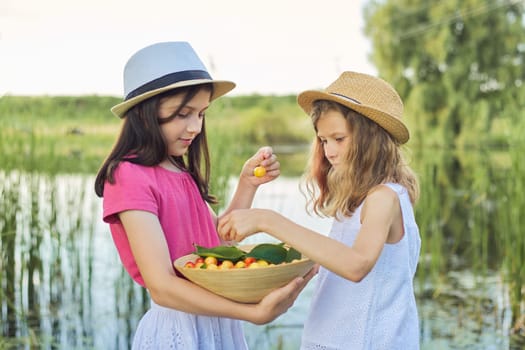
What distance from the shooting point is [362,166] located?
1719mm

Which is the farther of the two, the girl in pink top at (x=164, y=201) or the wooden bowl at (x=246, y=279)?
the girl in pink top at (x=164, y=201)

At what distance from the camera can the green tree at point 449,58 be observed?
46.4 ft

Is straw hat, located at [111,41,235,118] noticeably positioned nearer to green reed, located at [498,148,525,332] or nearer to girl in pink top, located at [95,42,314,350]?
girl in pink top, located at [95,42,314,350]

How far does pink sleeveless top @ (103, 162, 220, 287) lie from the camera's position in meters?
1.46

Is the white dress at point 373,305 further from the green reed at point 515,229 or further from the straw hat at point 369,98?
the green reed at point 515,229

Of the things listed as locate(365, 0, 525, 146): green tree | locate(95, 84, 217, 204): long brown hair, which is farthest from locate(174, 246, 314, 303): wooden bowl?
locate(365, 0, 525, 146): green tree

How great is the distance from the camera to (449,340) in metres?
3.99

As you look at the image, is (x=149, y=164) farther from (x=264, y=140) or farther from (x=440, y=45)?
(x=264, y=140)

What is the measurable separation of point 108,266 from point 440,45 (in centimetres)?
1115

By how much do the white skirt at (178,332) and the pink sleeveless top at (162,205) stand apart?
3.5 inches

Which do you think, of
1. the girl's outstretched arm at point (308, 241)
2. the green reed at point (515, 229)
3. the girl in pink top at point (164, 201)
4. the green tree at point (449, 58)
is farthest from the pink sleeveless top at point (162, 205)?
the green tree at point (449, 58)

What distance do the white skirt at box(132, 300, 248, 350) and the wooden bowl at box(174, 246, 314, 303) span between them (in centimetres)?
17

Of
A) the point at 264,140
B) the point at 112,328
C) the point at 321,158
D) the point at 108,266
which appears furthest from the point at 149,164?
the point at 264,140

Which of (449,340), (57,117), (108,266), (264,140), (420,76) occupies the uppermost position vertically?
(420,76)
